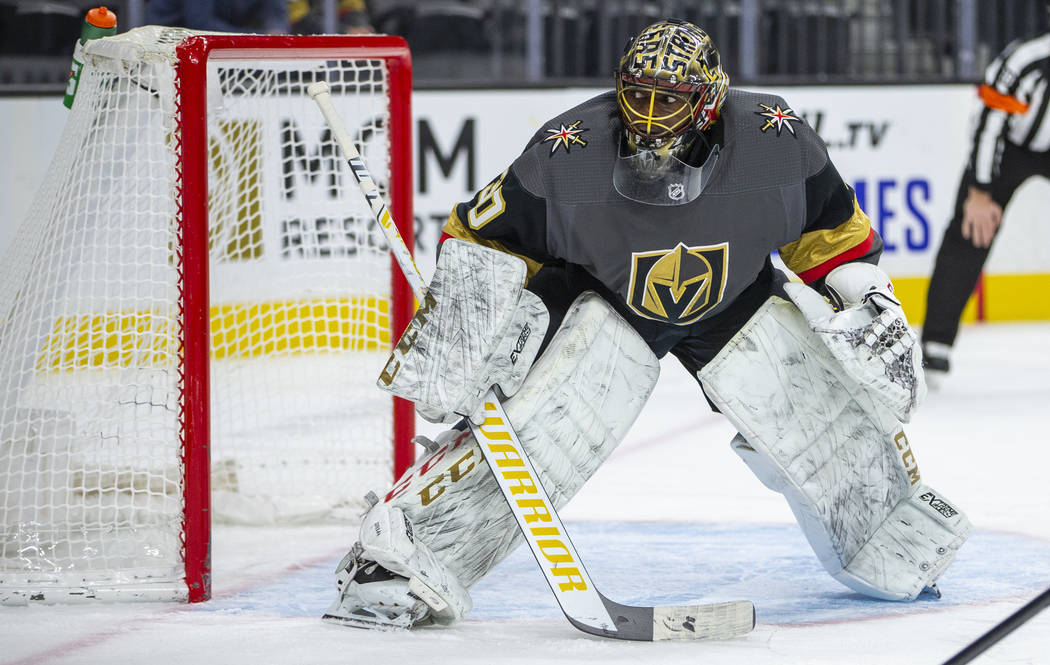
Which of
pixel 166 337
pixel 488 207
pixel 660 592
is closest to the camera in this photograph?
pixel 488 207

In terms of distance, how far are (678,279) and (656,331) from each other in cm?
15

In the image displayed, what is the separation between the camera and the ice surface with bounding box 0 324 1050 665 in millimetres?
2178

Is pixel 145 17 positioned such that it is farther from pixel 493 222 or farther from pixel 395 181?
pixel 493 222

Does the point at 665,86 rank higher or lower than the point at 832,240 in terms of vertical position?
higher

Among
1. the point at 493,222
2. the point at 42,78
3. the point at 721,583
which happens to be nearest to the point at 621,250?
the point at 493,222

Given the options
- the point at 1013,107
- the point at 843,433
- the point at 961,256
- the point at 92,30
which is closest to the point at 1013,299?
the point at 961,256

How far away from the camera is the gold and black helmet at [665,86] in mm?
2230

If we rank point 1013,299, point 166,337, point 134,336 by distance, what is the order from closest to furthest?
point 166,337
point 134,336
point 1013,299

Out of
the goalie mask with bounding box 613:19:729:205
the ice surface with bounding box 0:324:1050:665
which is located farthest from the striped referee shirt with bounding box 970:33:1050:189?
the goalie mask with bounding box 613:19:729:205

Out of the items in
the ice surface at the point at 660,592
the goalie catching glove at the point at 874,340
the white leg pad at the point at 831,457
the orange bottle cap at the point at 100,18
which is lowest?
the ice surface at the point at 660,592

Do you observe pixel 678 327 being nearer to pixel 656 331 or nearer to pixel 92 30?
pixel 656 331

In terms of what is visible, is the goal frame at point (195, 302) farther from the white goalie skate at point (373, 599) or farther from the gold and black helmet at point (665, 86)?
the gold and black helmet at point (665, 86)

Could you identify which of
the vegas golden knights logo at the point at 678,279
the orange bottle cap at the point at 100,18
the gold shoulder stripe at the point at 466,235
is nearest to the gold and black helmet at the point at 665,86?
the vegas golden knights logo at the point at 678,279

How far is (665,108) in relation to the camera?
88.2 inches
